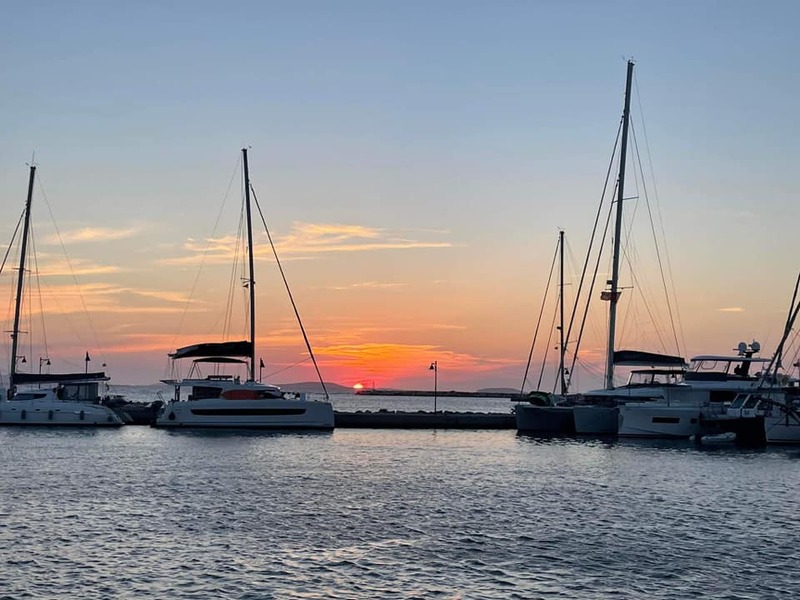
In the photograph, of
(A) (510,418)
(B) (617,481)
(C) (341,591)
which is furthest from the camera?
(A) (510,418)

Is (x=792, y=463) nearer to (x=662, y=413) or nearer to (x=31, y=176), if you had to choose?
(x=662, y=413)

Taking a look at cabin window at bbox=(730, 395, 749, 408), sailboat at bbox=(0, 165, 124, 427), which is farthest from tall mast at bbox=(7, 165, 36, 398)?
cabin window at bbox=(730, 395, 749, 408)

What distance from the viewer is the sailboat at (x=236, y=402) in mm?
72875

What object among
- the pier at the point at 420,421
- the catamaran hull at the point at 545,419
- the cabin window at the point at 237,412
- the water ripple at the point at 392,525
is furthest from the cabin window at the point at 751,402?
the cabin window at the point at 237,412

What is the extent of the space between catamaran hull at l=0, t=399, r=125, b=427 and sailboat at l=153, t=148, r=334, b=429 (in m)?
5.97

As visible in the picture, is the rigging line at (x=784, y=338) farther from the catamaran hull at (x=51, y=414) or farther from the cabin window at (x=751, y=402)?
the catamaran hull at (x=51, y=414)

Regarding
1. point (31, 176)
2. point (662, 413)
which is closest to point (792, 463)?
point (662, 413)

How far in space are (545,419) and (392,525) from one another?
45.5 metres

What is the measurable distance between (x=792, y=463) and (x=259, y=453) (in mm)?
31571

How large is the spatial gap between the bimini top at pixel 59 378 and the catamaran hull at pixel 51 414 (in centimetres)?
239

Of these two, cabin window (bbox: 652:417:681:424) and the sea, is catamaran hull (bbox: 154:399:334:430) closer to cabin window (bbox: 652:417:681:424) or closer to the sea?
the sea

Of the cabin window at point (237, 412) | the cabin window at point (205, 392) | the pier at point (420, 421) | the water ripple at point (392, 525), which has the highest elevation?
the cabin window at point (205, 392)

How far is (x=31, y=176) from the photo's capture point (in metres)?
77.1

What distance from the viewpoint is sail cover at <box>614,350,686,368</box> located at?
7169 centimetres
